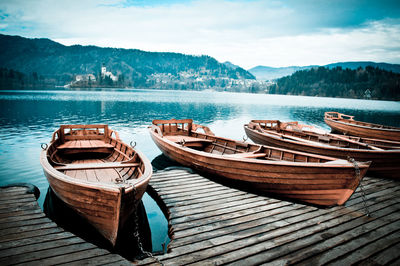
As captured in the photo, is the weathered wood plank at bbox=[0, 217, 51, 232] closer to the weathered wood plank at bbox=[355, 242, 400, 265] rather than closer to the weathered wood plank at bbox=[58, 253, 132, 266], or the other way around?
the weathered wood plank at bbox=[58, 253, 132, 266]

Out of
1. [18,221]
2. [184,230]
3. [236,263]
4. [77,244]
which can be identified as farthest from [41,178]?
[236,263]

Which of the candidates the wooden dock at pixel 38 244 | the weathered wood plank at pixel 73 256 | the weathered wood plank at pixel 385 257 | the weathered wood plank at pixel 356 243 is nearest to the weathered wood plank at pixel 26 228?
the wooden dock at pixel 38 244

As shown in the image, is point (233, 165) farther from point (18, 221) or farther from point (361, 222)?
point (18, 221)

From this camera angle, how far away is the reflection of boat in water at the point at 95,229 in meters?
5.79

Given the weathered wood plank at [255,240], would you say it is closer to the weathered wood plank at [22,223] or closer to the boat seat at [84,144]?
the weathered wood plank at [22,223]

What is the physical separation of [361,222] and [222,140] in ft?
22.0

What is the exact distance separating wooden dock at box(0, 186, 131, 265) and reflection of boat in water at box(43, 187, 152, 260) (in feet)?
2.03

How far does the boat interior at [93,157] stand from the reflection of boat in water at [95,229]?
123 cm

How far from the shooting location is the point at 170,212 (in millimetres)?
6492

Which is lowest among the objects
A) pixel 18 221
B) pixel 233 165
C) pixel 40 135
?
pixel 40 135

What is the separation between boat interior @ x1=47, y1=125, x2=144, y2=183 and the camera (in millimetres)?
7447

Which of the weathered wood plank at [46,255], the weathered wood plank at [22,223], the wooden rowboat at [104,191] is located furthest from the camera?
the weathered wood plank at [22,223]

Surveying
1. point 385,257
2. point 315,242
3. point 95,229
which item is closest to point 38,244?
point 95,229

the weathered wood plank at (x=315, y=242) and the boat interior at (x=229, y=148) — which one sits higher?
the boat interior at (x=229, y=148)
